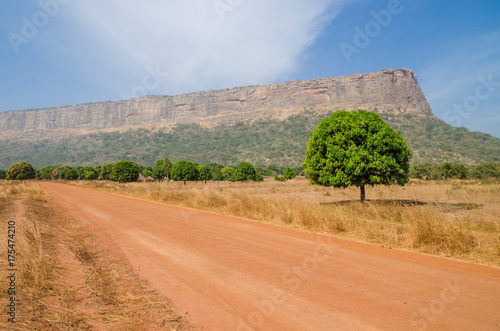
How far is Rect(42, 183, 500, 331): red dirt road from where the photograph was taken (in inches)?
122

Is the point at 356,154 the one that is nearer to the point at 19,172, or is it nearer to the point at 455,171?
the point at 455,171

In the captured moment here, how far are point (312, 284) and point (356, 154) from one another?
42.9 feet

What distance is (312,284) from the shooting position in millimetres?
4137

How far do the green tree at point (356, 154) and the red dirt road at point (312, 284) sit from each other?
9771mm

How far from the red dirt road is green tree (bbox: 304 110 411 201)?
977cm

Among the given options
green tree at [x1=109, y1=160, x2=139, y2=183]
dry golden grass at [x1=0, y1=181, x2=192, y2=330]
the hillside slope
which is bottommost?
dry golden grass at [x1=0, y1=181, x2=192, y2=330]

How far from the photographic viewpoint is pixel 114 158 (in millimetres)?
150625

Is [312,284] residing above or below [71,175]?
below

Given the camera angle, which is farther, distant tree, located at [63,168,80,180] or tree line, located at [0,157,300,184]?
distant tree, located at [63,168,80,180]

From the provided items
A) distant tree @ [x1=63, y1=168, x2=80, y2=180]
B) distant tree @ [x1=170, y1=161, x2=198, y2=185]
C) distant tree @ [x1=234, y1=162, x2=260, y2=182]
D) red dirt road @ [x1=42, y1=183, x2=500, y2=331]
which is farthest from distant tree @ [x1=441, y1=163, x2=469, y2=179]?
distant tree @ [x1=63, y1=168, x2=80, y2=180]

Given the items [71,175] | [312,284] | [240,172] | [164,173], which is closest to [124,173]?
[164,173]

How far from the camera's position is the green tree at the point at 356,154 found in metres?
15.8

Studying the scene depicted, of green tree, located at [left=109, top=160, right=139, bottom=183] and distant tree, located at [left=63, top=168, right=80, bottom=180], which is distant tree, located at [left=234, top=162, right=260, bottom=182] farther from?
distant tree, located at [left=63, top=168, right=80, bottom=180]

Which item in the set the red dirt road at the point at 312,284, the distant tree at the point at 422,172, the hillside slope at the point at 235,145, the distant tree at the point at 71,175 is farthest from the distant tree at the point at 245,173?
the distant tree at the point at 71,175
